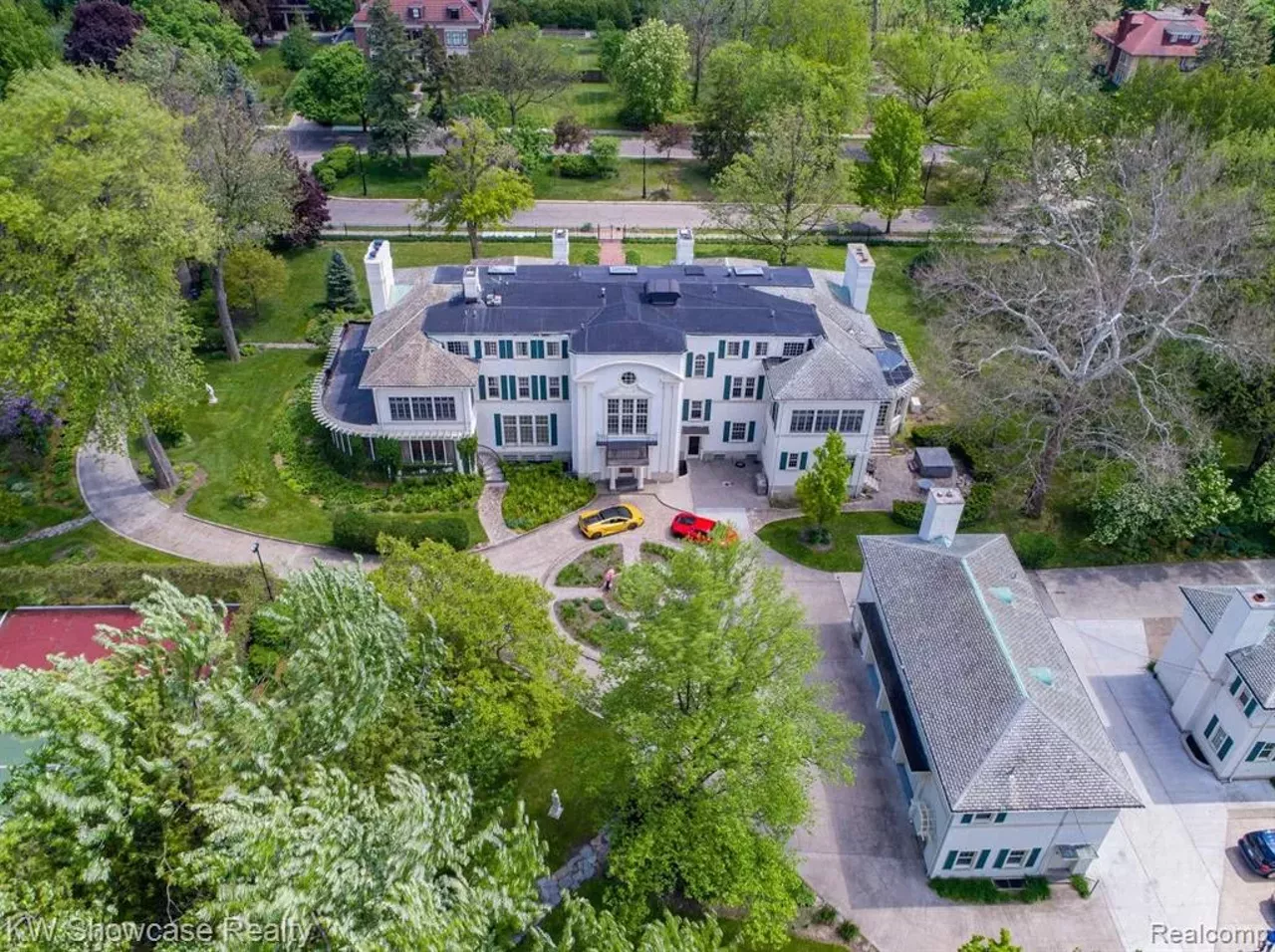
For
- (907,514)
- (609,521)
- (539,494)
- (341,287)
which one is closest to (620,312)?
(539,494)

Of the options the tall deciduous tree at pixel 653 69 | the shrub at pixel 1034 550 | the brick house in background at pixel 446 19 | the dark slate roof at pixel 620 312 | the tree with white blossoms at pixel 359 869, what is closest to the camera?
the tree with white blossoms at pixel 359 869

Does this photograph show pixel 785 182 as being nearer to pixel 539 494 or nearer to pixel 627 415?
pixel 627 415

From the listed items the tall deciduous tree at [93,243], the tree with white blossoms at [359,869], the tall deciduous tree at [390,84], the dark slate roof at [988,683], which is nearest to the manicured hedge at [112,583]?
the tall deciduous tree at [93,243]

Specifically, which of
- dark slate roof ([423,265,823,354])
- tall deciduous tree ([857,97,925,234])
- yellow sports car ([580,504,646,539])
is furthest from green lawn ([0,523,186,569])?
tall deciduous tree ([857,97,925,234])

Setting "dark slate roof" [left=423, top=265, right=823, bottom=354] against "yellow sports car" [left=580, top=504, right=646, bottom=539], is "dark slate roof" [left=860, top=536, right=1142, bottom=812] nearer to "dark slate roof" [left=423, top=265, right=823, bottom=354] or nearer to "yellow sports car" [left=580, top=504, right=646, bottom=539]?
"yellow sports car" [left=580, top=504, right=646, bottom=539]

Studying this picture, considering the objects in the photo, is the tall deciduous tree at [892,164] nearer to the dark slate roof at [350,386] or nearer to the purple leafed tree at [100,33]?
the dark slate roof at [350,386]
